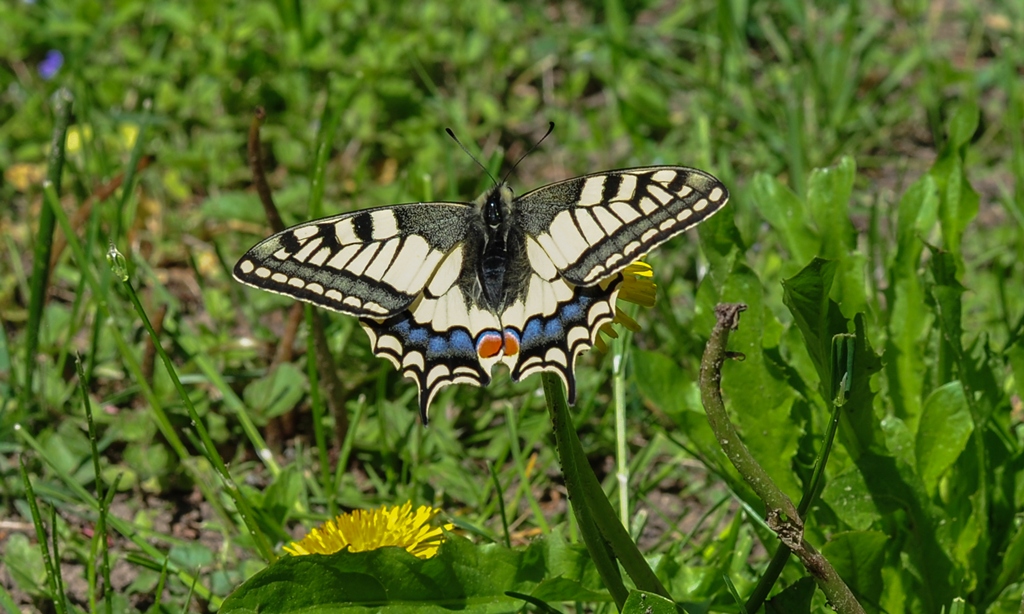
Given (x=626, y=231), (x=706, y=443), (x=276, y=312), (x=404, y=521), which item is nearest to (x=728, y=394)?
(x=706, y=443)

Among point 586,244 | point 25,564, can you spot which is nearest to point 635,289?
point 586,244

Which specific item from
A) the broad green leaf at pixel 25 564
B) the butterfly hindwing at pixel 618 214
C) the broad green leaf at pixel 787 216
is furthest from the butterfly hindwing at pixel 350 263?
the broad green leaf at pixel 25 564

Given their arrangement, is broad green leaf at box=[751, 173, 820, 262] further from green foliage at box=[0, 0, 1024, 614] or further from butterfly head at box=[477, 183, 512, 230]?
butterfly head at box=[477, 183, 512, 230]

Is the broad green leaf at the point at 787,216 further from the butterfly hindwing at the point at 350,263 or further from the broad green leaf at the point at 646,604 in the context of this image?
the broad green leaf at the point at 646,604

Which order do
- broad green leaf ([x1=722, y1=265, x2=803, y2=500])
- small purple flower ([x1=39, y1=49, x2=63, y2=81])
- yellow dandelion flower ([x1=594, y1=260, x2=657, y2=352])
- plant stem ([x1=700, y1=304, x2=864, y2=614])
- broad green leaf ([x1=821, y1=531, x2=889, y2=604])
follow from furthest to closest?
small purple flower ([x1=39, y1=49, x2=63, y2=81]) < broad green leaf ([x1=722, y1=265, x2=803, y2=500]) < yellow dandelion flower ([x1=594, y1=260, x2=657, y2=352]) < broad green leaf ([x1=821, y1=531, x2=889, y2=604]) < plant stem ([x1=700, y1=304, x2=864, y2=614])

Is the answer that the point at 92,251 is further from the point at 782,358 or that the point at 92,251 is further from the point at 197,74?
the point at 782,358

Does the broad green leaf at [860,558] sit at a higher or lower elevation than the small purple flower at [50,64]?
lower

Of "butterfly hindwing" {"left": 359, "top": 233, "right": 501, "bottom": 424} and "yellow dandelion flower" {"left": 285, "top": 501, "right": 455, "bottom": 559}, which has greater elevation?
"butterfly hindwing" {"left": 359, "top": 233, "right": 501, "bottom": 424}

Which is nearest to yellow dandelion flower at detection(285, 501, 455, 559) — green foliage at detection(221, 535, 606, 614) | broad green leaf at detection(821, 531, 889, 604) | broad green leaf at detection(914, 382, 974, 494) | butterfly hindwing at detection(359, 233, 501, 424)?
green foliage at detection(221, 535, 606, 614)
